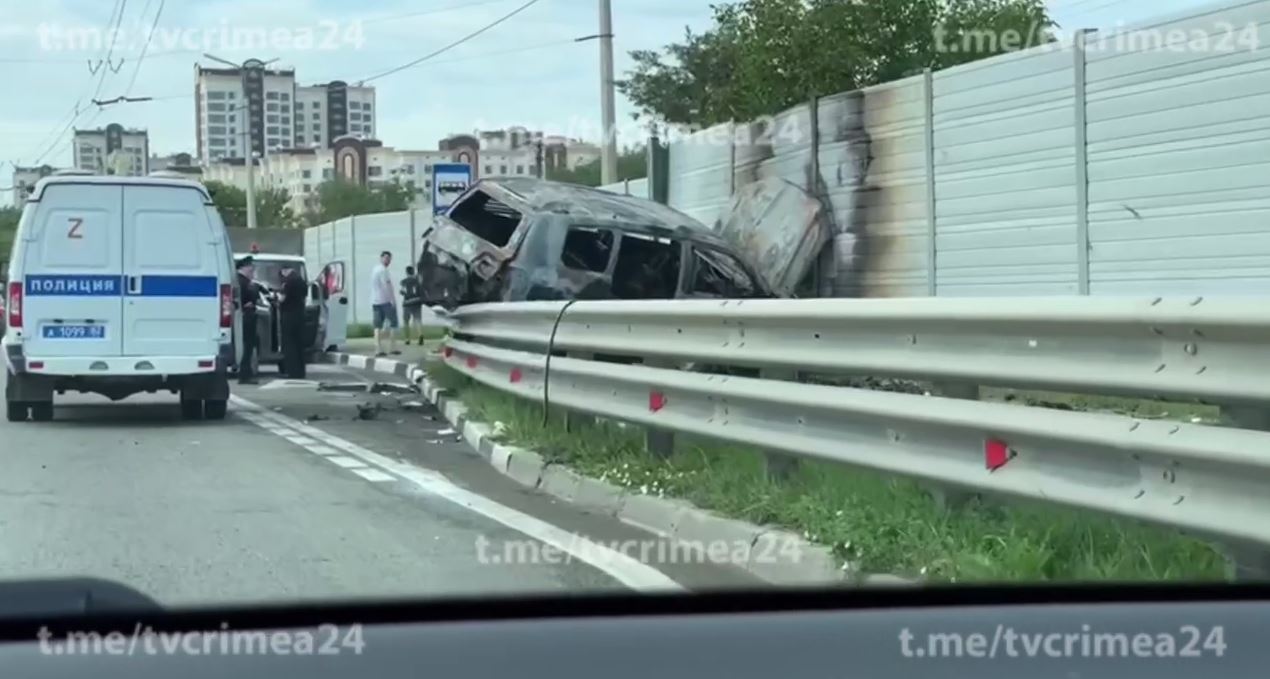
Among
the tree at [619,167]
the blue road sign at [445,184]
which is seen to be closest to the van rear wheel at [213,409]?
the blue road sign at [445,184]

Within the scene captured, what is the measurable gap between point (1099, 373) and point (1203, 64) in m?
7.67

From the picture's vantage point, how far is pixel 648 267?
15.5 meters

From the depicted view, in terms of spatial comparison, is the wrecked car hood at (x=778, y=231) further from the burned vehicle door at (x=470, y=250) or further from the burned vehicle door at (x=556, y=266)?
the burned vehicle door at (x=470, y=250)

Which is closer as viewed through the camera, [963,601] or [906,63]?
[963,601]

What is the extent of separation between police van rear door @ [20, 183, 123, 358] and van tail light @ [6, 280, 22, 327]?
0.06 meters

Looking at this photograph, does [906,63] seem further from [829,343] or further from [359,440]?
[829,343]

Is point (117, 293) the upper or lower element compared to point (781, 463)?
upper

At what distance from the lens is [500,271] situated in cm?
1504

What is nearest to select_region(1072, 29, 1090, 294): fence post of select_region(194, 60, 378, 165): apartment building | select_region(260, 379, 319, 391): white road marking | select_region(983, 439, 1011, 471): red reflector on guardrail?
select_region(983, 439, 1011, 471): red reflector on guardrail

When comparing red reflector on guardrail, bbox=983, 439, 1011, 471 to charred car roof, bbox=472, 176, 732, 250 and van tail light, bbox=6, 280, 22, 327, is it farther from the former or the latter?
van tail light, bbox=6, 280, 22, 327

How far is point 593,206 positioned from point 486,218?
4.18 feet

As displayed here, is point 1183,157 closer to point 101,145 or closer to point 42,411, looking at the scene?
point 42,411

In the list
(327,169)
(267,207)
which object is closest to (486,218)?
(327,169)

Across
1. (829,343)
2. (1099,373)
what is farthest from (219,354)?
(1099,373)
